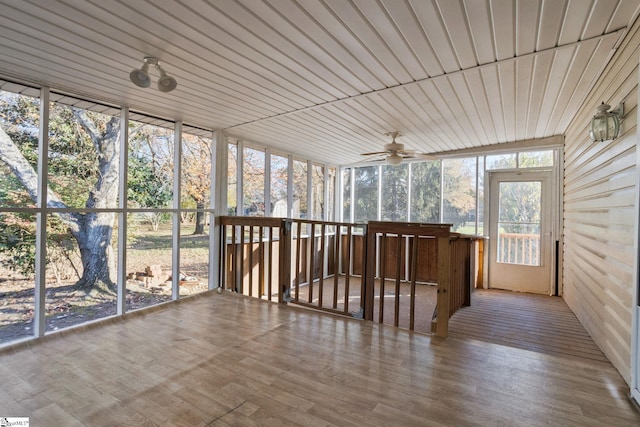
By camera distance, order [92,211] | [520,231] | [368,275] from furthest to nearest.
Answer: [520,231] < [368,275] < [92,211]

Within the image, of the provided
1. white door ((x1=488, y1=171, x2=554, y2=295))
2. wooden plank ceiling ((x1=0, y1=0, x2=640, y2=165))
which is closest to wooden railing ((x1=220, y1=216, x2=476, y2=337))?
white door ((x1=488, y1=171, x2=554, y2=295))

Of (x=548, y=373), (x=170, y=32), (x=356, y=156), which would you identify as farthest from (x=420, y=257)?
(x=170, y=32)

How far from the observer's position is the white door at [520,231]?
564 centimetres

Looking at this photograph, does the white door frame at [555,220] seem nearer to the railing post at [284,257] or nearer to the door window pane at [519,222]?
the door window pane at [519,222]

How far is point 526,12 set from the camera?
198cm

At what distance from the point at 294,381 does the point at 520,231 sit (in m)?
5.38

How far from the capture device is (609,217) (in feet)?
9.00

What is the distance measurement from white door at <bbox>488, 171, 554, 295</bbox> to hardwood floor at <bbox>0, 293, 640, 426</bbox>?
11.0 ft

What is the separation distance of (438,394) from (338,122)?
11.3ft

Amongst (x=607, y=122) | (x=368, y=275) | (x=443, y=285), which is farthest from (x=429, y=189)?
(x=607, y=122)

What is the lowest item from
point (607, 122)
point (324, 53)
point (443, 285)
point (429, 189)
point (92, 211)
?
point (443, 285)

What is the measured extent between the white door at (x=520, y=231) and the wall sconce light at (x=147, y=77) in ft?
18.9

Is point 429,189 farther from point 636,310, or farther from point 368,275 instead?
point 636,310

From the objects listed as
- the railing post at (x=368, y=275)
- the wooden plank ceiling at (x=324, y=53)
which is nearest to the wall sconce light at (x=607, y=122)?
the wooden plank ceiling at (x=324, y=53)
